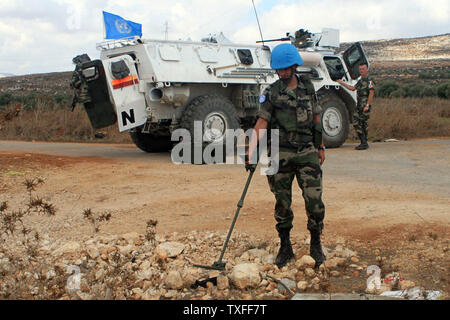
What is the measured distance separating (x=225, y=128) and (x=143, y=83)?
1792 millimetres

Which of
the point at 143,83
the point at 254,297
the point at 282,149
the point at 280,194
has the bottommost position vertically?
the point at 254,297

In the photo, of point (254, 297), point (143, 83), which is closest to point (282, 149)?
point (254, 297)

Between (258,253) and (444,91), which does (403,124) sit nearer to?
(258,253)

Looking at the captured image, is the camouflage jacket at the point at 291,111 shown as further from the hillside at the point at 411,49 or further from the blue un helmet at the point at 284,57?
the hillside at the point at 411,49

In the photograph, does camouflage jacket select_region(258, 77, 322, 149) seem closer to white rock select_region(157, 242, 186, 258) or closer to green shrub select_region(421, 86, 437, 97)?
white rock select_region(157, 242, 186, 258)

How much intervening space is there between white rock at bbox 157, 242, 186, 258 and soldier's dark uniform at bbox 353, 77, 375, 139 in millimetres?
7463

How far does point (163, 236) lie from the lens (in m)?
5.18

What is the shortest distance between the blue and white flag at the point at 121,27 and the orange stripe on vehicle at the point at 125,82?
934mm

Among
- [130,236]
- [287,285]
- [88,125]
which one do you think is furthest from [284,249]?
[88,125]

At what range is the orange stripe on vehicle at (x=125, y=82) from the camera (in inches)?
373

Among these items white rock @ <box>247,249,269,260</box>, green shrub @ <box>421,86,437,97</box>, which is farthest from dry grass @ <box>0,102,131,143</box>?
green shrub @ <box>421,86,437,97</box>

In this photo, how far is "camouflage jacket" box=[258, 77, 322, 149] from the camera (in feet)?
14.1

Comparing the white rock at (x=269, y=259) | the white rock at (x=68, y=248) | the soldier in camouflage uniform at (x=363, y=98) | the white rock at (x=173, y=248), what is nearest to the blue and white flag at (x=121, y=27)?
the soldier in camouflage uniform at (x=363, y=98)
